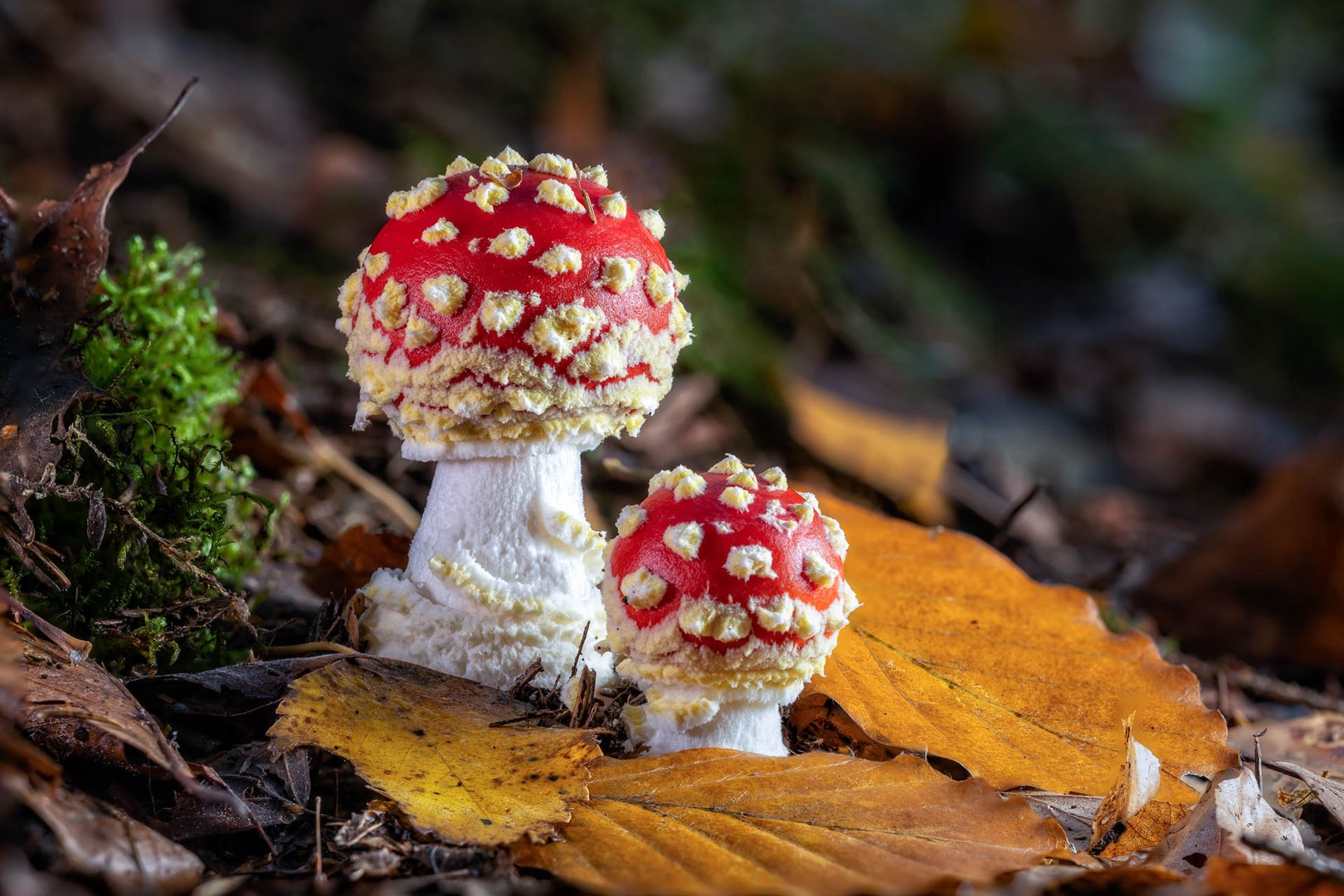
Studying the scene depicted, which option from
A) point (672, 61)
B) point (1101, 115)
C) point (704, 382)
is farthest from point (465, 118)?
point (1101, 115)

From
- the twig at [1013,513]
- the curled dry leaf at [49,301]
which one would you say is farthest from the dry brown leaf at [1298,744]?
the curled dry leaf at [49,301]

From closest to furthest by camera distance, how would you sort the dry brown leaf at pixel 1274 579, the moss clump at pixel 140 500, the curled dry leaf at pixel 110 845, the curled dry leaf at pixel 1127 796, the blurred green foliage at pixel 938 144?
the curled dry leaf at pixel 110 845 → the curled dry leaf at pixel 1127 796 → the moss clump at pixel 140 500 → the dry brown leaf at pixel 1274 579 → the blurred green foliage at pixel 938 144

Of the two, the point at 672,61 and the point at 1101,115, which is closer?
the point at 672,61

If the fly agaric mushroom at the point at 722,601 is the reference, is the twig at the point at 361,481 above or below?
below

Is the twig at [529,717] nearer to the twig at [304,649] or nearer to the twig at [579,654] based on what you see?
the twig at [579,654]

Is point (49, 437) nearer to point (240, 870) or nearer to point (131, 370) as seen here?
point (131, 370)

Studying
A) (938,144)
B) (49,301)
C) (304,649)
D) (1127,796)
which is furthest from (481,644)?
(938,144)

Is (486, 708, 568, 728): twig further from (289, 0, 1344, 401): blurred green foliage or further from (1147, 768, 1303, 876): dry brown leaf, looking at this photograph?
(289, 0, 1344, 401): blurred green foliage
